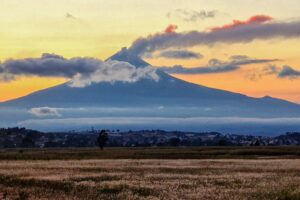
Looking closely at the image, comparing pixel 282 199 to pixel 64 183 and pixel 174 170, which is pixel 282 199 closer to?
pixel 64 183

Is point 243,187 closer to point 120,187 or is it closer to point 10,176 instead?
point 120,187

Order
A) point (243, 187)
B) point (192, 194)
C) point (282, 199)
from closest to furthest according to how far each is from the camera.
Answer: point (282, 199)
point (192, 194)
point (243, 187)

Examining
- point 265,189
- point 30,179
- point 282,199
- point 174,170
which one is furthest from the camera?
point 174,170

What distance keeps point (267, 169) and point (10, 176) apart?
20.0 metres

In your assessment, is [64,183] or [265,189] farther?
[64,183]

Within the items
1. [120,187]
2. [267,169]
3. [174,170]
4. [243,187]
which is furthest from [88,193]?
[267,169]

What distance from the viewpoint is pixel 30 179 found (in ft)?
126

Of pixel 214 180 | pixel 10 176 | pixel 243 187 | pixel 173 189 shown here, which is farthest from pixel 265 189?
pixel 10 176

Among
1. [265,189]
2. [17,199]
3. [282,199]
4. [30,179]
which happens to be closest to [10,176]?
[30,179]

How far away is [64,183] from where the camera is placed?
35.0 m

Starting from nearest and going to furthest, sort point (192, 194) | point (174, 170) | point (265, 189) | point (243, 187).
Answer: point (192, 194) < point (265, 189) < point (243, 187) < point (174, 170)

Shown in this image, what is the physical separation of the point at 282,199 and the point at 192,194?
466cm

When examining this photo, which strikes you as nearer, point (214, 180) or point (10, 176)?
point (214, 180)

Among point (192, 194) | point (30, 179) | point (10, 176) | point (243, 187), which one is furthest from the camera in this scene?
point (10, 176)
